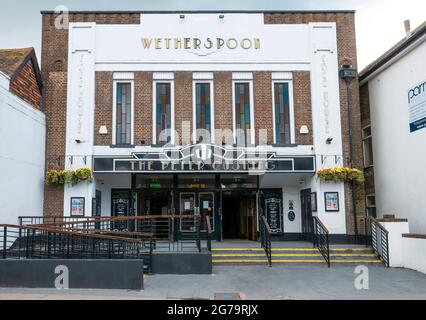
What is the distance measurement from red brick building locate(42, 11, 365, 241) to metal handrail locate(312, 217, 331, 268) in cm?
112

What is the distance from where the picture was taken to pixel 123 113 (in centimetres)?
1734

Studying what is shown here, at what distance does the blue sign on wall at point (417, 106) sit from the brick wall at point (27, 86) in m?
13.0

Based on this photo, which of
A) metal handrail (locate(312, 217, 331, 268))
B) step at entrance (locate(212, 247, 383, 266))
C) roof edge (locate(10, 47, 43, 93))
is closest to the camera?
step at entrance (locate(212, 247, 383, 266))

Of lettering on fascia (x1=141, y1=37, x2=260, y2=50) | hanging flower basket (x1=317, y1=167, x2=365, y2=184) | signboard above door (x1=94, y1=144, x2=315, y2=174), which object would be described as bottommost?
hanging flower basket (x1=317, y1=167, x2=365, y2=184)

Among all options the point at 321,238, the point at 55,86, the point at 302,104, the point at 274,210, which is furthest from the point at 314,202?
the point at 55,86

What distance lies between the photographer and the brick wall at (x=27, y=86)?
595 inches

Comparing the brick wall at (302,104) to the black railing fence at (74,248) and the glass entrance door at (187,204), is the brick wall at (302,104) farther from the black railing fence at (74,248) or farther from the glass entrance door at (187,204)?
the black railing fence at (74,248)

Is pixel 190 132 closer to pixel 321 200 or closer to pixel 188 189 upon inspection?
pixel 188 189

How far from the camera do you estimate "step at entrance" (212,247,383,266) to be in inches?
569

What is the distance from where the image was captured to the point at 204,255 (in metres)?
12.9

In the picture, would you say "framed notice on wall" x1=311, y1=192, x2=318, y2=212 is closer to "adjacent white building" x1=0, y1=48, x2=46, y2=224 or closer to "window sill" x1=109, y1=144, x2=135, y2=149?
"window sill" x1=109, y1=144, x2=135, y2=149

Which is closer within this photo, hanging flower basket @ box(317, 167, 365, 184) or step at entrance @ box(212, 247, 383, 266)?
step at entrance @ box(212, 247, 383, 266)

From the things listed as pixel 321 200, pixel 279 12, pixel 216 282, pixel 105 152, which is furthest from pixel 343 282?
→ pixel 279 12

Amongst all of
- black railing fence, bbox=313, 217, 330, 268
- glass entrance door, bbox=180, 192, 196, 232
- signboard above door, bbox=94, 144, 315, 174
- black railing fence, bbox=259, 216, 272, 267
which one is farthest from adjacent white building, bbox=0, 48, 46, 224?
black railing fence, bbox=313, 217, 330, 268
